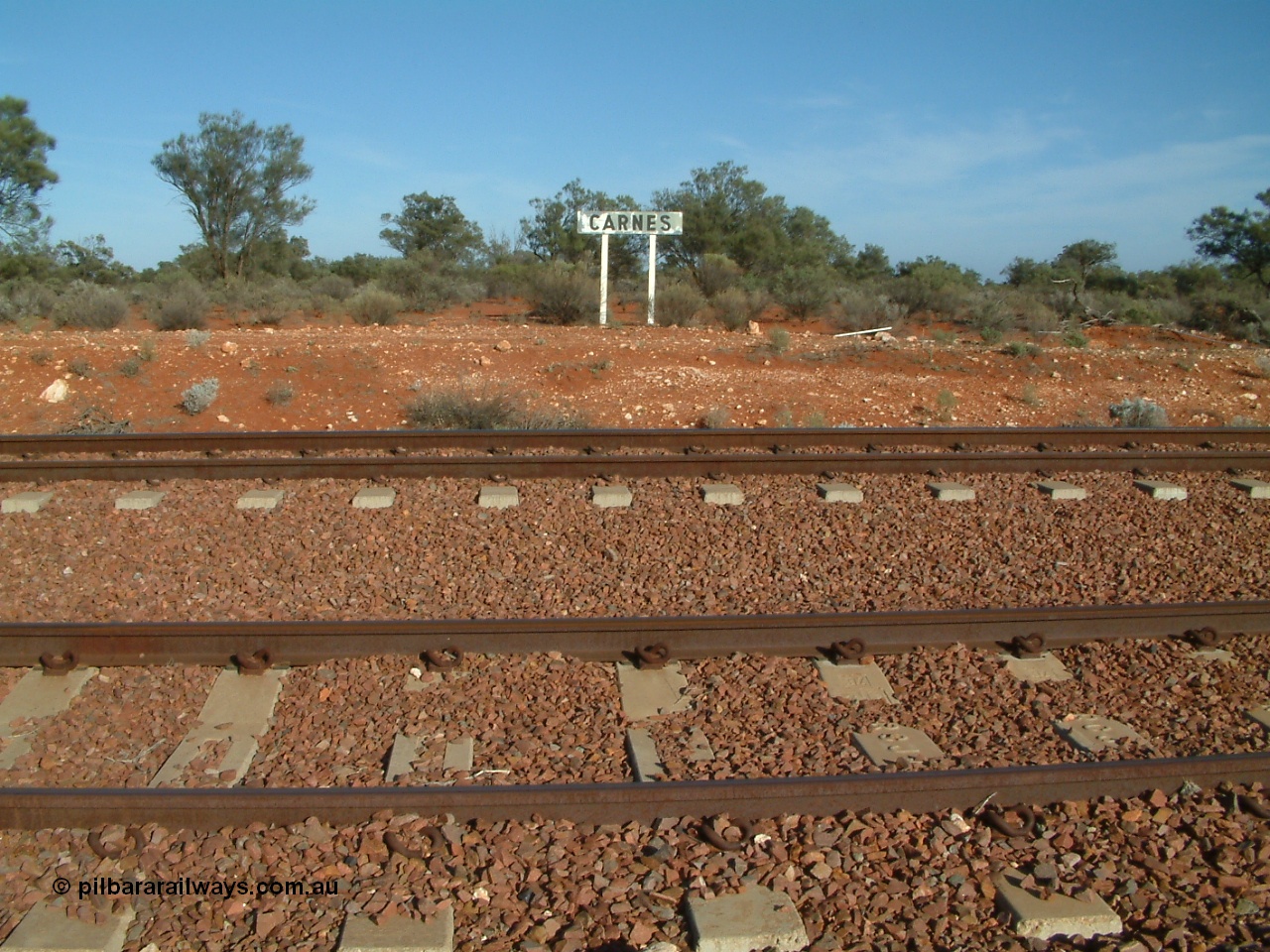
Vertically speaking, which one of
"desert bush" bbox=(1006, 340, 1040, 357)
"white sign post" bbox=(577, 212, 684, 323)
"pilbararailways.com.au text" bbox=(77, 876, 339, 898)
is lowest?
"pilbararailways.com.au text" bbox=(77, 876, 339, 898)

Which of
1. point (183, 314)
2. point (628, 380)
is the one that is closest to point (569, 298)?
point (183, 314)

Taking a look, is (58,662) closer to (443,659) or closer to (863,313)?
(443,659)

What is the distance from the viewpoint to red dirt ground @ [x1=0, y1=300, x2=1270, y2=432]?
1373 centimetres

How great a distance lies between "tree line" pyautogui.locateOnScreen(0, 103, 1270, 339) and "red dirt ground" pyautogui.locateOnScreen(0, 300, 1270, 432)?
7.27m

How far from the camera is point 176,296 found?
79.6 feet

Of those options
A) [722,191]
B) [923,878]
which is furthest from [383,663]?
[722,191]

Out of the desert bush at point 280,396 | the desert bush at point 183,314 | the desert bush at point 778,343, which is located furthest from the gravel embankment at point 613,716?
the desert bush at point 183,314

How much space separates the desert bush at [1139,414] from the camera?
531 inches

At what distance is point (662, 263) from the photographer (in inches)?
1732

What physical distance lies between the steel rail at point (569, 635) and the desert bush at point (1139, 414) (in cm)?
787

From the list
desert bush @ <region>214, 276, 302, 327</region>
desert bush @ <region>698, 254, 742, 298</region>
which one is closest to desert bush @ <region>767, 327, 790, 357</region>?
desert bush @ <region>214, 276, 302, 327</region>

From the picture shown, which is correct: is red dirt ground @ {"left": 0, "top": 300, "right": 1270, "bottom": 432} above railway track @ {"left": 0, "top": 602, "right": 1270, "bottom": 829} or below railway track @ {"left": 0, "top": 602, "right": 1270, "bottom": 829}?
above

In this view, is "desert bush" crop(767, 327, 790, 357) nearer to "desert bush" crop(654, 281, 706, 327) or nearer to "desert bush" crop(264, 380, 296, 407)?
"desert bush" crop(654, 281, 706, 327)

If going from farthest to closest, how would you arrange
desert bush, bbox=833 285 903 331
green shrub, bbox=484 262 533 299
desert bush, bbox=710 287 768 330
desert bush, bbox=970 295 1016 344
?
1. green shrub, bbox=484 262 533 299
2. desert bush, bbox=970 295 1016 344
3. desert bush, bbox=833 285 903 331
4. desert bush, bbox=710 287 768 330
